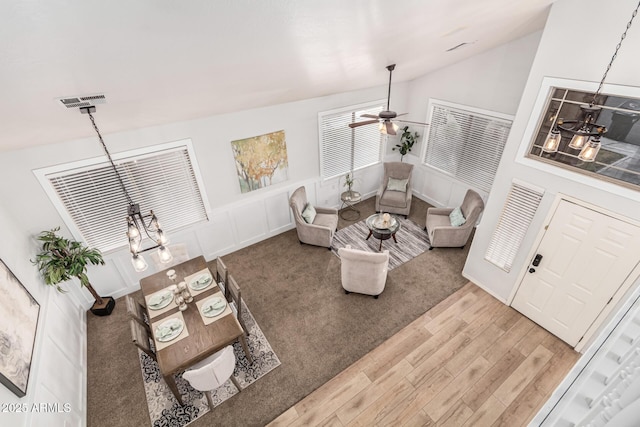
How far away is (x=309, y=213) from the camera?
21.2 feet

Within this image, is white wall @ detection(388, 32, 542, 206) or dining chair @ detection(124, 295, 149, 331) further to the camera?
white wall @ detection(388, 32, 542, 206)

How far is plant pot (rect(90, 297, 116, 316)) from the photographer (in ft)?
16.4

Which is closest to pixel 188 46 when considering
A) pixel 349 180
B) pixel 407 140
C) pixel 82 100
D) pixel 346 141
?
pixel 82 100

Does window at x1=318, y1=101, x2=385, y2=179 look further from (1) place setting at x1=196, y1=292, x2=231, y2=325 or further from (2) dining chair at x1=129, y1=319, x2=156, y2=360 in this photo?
(2) dining chair at x1=129, y1=319, x2=156, y2=360

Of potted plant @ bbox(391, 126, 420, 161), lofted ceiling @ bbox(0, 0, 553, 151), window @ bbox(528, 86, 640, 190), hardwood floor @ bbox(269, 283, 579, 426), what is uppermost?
lofted ceiling @ bbox(0, 0, 553, 151)

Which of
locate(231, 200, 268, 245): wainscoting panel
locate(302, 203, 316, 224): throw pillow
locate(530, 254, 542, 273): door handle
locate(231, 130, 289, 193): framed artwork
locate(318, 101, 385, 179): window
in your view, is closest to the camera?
locate(530, 254, 542, 273): door handle

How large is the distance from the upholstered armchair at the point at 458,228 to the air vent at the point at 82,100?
5.62 m

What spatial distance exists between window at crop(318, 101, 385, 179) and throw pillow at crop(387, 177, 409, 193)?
2.79 ft

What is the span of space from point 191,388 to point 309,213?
3.73 meters

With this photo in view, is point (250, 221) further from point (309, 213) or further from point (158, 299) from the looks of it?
point (158, 299)

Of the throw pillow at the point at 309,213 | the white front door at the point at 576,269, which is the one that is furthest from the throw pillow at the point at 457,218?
the throw pillow at the point at 309,213

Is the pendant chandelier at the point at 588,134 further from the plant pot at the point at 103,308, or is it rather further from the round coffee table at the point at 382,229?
the plant pot at the point at 103,308

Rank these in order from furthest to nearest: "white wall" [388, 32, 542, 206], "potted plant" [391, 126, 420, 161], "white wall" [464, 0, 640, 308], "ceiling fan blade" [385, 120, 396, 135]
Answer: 1. "potted plant" [391, 126, 420, 161]
2. "white wall" [388, 32, 542, 206]
3. "ceiling fan blade" [385, 120, 396, 135]
4. "white wall" [464, 0, 640, 308]

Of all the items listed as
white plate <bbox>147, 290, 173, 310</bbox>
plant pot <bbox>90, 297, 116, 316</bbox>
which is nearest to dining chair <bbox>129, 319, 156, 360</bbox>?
white plate <bbox>147, 290, 173, 310</bbox>
